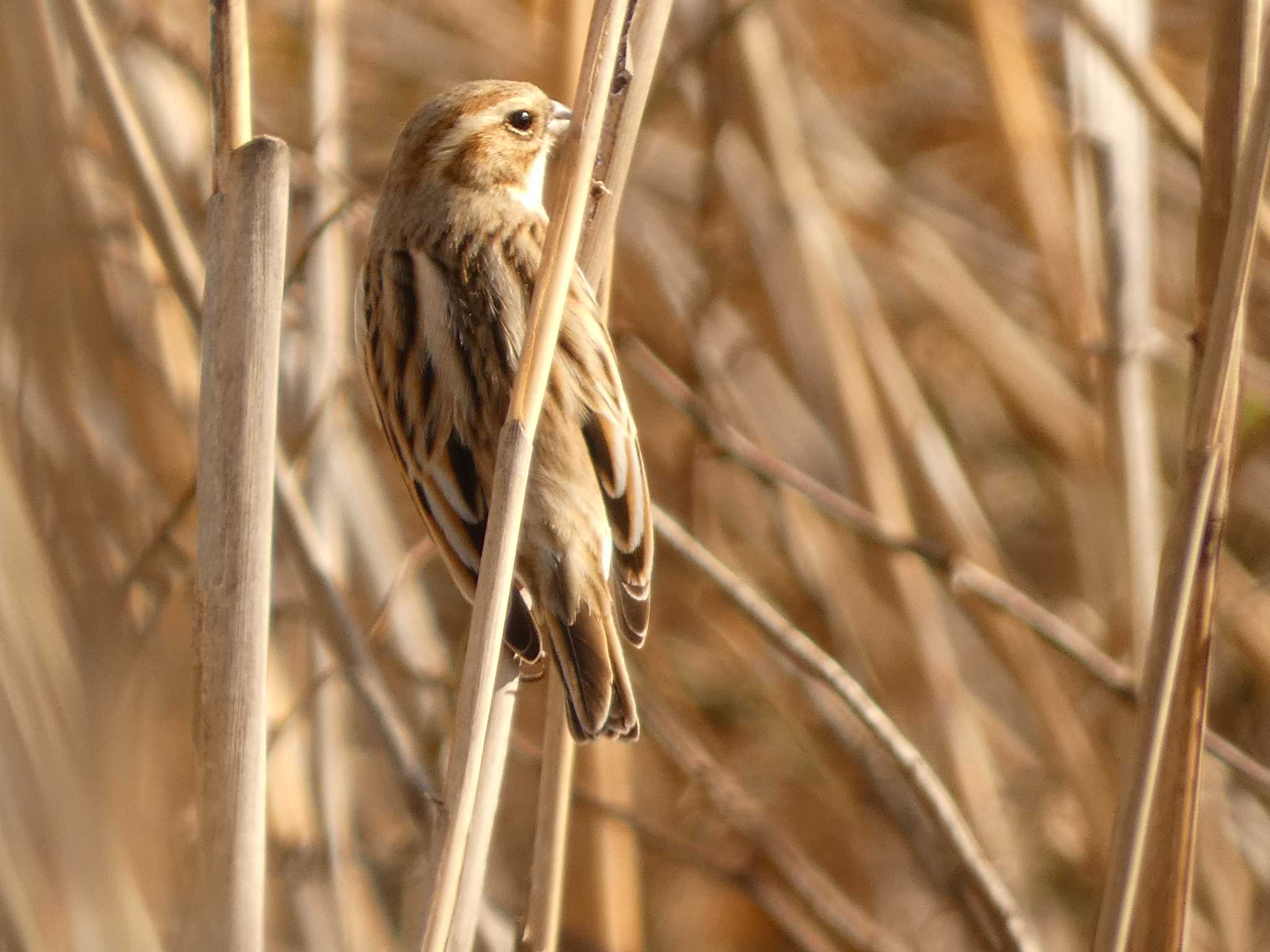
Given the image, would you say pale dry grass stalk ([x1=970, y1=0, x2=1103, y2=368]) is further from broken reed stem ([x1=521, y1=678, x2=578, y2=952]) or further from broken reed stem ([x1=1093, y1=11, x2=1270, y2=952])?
broken reed stem ([x1=521, y1=678, x2=578, y2=952])

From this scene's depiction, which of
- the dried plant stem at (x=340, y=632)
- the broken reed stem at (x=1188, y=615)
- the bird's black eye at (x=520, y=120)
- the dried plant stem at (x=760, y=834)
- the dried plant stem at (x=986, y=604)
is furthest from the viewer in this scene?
the dried plant stem at (x=986, y=604)

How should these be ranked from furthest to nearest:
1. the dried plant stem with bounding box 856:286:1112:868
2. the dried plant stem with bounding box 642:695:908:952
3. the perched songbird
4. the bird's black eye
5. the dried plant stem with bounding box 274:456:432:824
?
1. the dried plant stem with bounding box 856:286:1112:868
2. the dried plant stem with bounding box 642:695:908:952
3. the bird's black eye
4. the dried plant stem with bounding box 274:456:432:824
5. the perched songbird

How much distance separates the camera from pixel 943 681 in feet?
Result: 10.6

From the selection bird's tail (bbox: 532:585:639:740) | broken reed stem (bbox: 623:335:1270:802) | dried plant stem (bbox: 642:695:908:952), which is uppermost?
bird's tail (bbox: 532:585:639:740)

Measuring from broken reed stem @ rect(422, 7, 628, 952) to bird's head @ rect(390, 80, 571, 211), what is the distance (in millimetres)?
734

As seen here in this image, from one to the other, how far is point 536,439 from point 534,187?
2.13ft

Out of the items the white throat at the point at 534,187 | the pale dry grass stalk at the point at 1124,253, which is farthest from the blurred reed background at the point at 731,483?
the white throat at the point at 534,187

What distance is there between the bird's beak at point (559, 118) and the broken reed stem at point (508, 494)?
2.50 feet

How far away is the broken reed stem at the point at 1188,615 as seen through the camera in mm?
1536

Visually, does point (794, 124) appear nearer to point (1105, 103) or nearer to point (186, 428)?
point (1105, 103)

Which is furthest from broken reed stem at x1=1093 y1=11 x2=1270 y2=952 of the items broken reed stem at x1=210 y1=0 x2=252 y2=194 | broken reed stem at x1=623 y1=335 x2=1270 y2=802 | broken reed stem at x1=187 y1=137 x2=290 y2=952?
broken reed stem at x1=210 y1=0 x2=252 y2=194

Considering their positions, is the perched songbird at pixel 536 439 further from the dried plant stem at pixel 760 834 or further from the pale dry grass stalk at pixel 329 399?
the dried plant stem at pixel 760 834

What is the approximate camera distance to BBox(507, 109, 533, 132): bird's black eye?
2.28 meters

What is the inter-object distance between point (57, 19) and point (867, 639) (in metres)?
2.46
